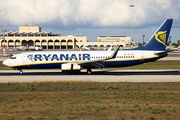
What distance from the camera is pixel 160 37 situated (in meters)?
40.8

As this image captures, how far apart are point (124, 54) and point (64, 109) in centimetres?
2456

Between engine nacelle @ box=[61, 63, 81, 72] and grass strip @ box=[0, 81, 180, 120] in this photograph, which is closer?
grass strip @ box=[0, 81, 180, 120]

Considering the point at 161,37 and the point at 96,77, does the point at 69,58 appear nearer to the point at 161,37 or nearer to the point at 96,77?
the point at 96,77

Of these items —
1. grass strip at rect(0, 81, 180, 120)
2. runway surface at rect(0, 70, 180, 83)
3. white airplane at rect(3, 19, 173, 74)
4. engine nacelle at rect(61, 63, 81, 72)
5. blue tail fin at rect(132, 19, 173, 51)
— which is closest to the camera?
grass strip at rect(0, 81, 180, 120)

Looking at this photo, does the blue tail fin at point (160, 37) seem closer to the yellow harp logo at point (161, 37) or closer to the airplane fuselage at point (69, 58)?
the yellow harp logo at point (161, 37)

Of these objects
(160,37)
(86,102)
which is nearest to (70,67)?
(160,37)

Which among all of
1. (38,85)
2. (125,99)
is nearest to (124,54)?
(38,85)

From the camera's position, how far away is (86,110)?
52.7 ft

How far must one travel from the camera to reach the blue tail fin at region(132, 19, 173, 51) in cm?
4047

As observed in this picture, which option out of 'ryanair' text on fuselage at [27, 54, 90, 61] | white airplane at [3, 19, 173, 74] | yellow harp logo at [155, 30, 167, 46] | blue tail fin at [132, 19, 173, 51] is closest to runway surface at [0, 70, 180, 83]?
white airplane at [3, 19, 173, 74]

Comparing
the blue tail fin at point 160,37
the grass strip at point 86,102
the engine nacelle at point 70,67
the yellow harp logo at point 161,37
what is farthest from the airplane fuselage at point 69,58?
the grass strip at point 86,102

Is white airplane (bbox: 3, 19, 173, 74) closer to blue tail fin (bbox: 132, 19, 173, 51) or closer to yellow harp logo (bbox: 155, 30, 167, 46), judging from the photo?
blue tail fin (bbox: 132, 19, 173, 51)

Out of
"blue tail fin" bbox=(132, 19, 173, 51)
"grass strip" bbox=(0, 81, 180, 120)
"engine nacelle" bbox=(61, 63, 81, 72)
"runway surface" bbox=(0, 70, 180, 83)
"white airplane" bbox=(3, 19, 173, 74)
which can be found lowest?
"grass strip" bbox=(0, 81, 180, 120)

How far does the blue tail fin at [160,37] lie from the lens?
4047cm
